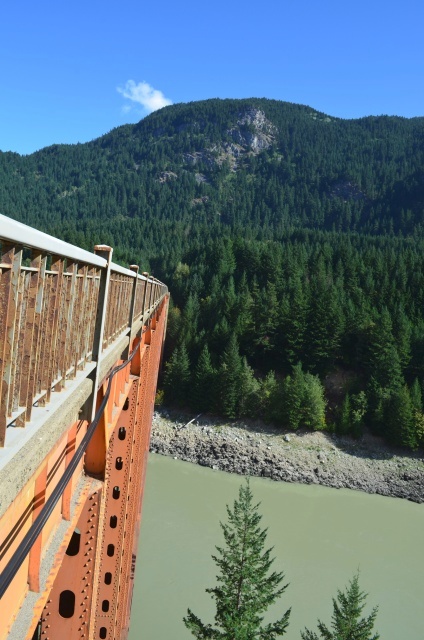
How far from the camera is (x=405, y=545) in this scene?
27609mm

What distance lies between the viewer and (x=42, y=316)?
218cm

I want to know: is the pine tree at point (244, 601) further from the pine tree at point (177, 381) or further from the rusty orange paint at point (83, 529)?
the pine tree at point (177, 381)

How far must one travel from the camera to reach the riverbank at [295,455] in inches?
1407

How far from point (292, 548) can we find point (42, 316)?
27.3 meters

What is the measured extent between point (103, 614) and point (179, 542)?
1947cm

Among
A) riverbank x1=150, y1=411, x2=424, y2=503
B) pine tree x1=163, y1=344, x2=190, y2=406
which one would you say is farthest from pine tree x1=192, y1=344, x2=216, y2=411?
riverbank x1=150, y1=411, x2=424, y2=503

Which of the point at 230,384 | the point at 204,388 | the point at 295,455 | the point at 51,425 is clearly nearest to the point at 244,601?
the point at 51,425

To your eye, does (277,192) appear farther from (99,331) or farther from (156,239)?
(99,331)

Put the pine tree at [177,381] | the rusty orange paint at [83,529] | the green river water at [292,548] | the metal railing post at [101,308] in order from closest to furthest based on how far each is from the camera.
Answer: the rusty orange paint at [83,529]
the metal railing post at [101,308]
the green river water at [292,548]
the pine tree at [177,381]

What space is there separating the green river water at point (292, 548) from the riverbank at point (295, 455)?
41.5 inches

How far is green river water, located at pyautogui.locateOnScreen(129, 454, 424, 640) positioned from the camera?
19266 mm

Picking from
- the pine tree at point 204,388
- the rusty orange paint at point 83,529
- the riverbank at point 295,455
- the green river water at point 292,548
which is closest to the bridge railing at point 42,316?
the rusty orange paint at point 83,529

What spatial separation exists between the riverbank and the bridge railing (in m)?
35.3

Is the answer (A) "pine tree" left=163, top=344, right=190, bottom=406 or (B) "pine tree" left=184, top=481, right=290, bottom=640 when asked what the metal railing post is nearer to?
(B) "pine tree" left=184, top=481, right=290, bottom=640
